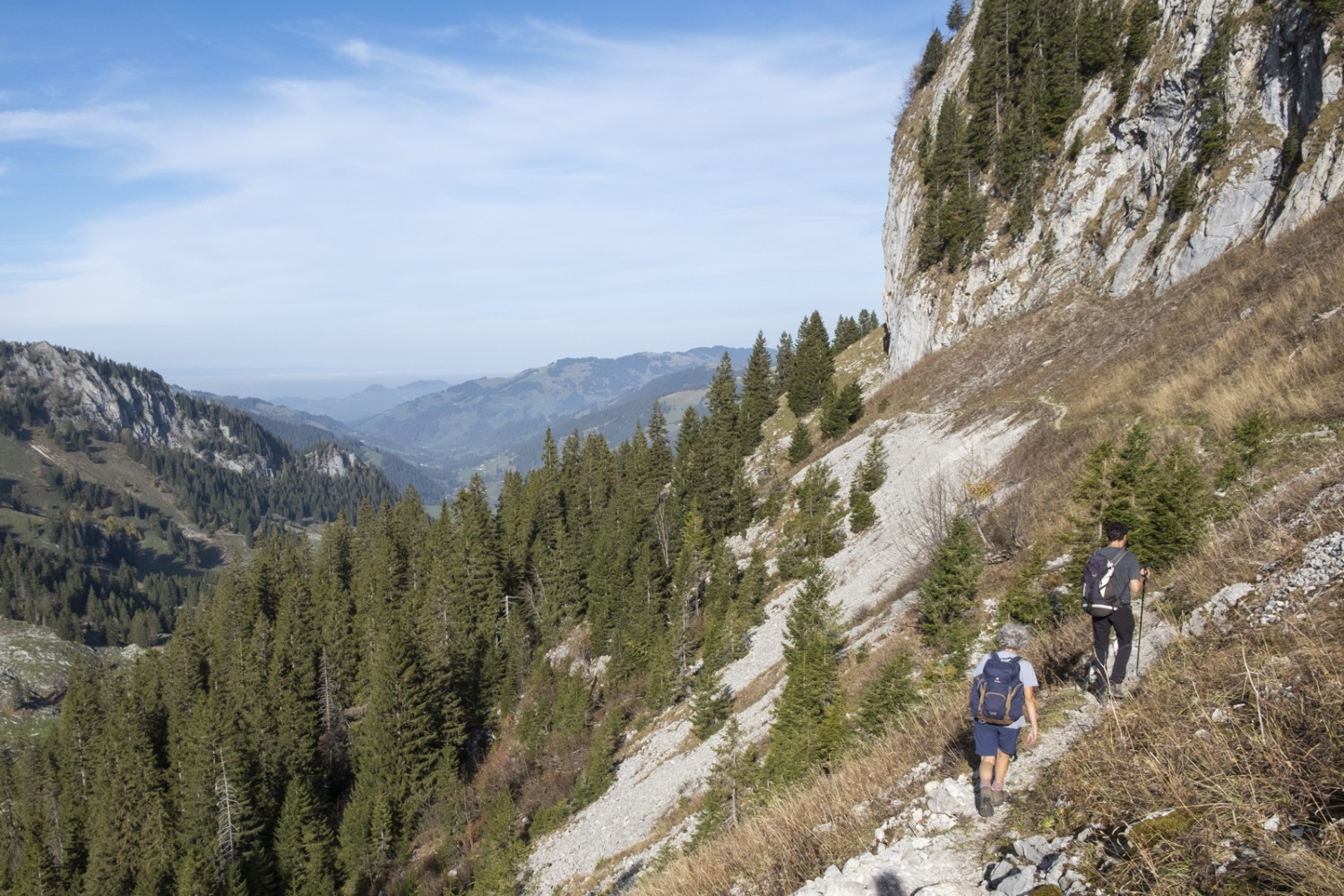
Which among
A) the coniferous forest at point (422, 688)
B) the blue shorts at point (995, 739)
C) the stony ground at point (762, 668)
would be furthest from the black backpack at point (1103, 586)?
the stony ground at point (762, 668)

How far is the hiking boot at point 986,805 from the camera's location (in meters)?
7.05

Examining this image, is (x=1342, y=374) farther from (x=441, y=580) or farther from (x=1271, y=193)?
(x=441, y=580)

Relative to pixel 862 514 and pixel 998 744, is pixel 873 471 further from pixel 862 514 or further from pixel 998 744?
pixel 998 744

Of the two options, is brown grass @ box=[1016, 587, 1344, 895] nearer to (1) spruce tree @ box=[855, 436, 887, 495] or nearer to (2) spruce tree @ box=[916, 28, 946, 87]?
(1) spruce tree @ box=[855, 436, 887, 495]

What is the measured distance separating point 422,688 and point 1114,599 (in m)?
46.3

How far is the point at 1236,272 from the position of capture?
29406 mm

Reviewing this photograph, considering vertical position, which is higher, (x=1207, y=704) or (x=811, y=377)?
(x=811, y=377)

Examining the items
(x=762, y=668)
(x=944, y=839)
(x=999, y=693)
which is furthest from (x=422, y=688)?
(x=999, y=693)

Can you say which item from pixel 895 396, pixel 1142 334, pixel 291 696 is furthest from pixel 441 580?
pixel 1142 334

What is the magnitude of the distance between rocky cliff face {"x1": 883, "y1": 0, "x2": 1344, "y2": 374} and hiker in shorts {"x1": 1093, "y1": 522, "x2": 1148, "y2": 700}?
3004cm

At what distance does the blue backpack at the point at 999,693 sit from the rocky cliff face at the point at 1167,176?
32.6m

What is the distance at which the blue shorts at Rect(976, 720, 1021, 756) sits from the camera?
7227mm

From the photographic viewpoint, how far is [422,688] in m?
45.5

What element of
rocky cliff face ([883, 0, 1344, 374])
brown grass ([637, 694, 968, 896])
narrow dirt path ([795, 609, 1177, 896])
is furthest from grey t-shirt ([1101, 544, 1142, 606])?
rocky cliff face ([883, 0, 1344, 374])
